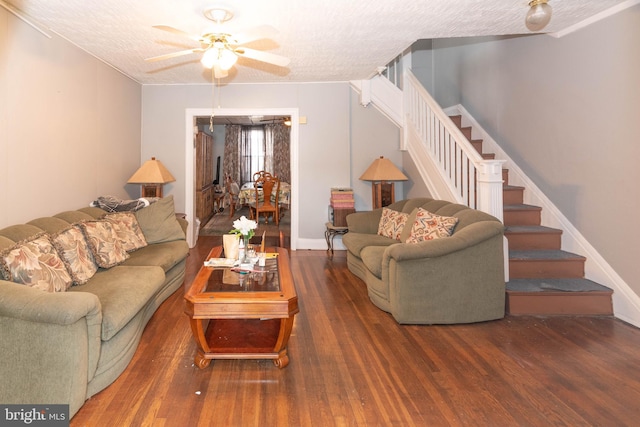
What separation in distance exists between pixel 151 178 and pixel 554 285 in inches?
191

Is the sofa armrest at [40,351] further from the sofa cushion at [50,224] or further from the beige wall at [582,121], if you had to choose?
the beige wall at [582,121]

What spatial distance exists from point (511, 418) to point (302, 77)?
488 centimetres

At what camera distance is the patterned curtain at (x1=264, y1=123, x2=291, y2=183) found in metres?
11.7

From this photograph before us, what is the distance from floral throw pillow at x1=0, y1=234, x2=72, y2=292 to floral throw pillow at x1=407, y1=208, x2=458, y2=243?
2.81m

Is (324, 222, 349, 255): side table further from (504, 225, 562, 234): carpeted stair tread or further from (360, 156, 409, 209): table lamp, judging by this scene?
(504, 225, 562, 234): carpeted stair tread

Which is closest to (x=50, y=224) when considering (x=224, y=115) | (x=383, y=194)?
(x=224, y=115)

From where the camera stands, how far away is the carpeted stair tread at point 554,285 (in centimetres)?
334

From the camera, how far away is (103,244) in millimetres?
3193

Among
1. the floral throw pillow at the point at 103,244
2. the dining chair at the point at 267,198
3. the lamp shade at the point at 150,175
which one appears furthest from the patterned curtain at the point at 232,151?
the floral throw pillow at the point at 103,244

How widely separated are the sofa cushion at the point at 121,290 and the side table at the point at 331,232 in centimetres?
282

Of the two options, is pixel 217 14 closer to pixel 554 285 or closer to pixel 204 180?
pixel 554 285

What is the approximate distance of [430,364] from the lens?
248 centimetres

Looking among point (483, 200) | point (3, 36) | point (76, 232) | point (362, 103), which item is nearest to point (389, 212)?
point (483, 200)

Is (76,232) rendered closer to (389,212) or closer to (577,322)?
(389,212)
